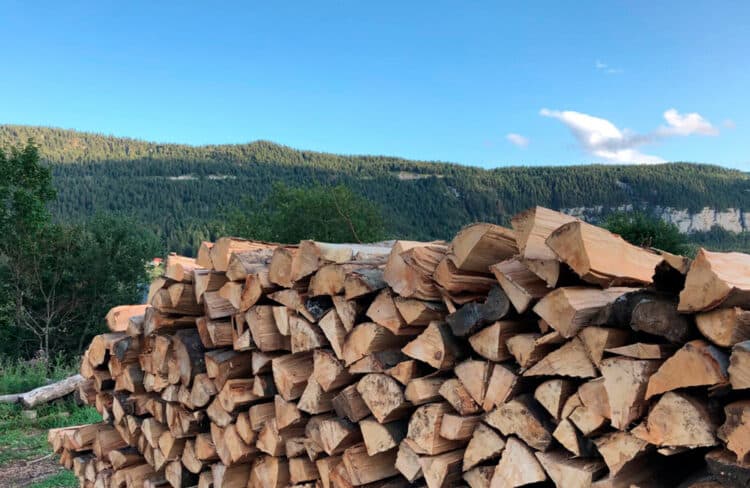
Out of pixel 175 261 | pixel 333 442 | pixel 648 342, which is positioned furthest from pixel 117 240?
pixel 648 342

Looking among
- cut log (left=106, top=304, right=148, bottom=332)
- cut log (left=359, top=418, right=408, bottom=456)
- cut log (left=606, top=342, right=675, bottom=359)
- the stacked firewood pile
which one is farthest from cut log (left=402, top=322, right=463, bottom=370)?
cut log (left=106, top=304, right=148, bottom=332)

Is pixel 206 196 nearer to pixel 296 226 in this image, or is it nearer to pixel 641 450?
pixel 296 226

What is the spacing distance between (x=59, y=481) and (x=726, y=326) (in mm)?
5387

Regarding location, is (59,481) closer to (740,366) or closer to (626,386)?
(626,386)

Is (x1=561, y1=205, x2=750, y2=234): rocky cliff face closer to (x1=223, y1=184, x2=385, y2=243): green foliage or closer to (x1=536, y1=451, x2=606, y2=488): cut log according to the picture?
(x1=223, y1=184, x2=385, y2=243): green foliage

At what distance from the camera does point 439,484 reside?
2148 mm

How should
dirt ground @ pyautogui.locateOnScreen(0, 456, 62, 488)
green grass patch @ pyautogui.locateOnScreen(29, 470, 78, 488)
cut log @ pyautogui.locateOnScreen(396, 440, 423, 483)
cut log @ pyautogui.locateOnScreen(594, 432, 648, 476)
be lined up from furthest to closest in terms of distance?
1. dirt ground @ pyautogui.locateOnScreen(0, 456, 62, 488)
2. green grass patch @ pyautogui.locateOnScreen(29, 470, 78, 488)
3. cut log @ pyautogui.locateOnScreen(396, 440, 423, 483)
4. cut log @ pyautogui.locateOnScreen(594, 432, 648, 476)

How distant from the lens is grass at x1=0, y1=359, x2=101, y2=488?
5.80 metres

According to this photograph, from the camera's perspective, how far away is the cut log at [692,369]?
1.48 m

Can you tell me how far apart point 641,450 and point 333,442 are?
1.31m

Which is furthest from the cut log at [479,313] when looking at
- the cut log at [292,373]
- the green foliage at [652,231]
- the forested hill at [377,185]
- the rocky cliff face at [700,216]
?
the rocky cliff face at [700,216]

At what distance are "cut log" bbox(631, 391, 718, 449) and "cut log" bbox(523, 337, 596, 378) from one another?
0.20 meters

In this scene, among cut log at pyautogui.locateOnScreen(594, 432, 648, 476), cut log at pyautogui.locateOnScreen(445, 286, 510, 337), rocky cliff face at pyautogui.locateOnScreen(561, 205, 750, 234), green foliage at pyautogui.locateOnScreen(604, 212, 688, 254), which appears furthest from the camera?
rocky cliff face at pyautogui.locateOnScreen(561, 205, 750, 234)

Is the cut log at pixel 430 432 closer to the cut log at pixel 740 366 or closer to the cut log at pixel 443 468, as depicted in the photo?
the cut log at pixel 443 468
